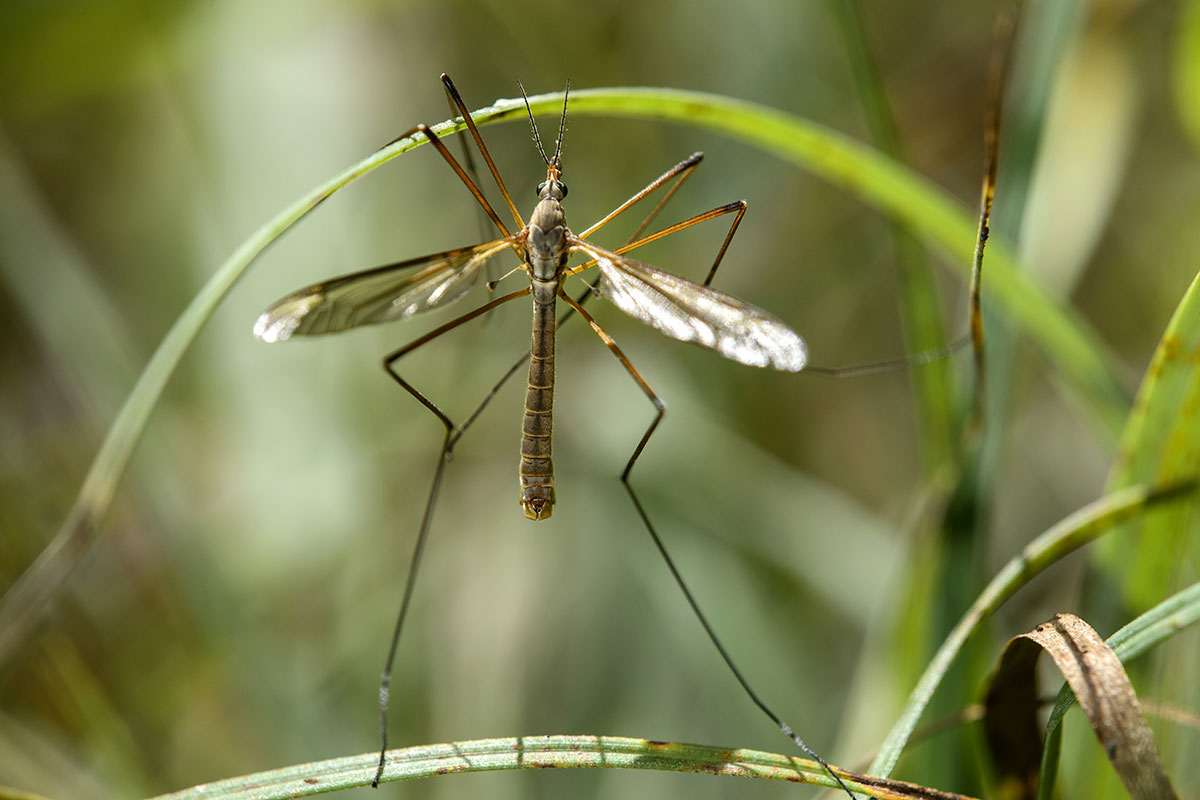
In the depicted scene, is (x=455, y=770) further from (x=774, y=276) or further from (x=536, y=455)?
(x=774, y=276)

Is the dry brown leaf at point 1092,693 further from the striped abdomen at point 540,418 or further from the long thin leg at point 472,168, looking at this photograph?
the long thin leg at point 472,168

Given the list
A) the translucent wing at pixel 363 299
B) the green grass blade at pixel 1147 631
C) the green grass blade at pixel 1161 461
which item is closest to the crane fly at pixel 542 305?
the translucent wing at pixel 363 299

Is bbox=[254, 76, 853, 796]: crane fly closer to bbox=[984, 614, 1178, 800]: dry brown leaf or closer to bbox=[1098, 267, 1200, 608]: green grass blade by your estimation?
bbox=[984, 614, 1178, 800]: dry brown leaf

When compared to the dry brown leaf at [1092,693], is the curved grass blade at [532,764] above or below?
below

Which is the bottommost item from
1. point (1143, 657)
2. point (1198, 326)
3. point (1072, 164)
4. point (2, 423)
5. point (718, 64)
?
point (2, 423)

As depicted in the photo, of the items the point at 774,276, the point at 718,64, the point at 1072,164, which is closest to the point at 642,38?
the point at 718,64

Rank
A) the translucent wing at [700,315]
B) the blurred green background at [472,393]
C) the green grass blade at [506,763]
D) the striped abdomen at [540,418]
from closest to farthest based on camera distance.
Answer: the green grass blade at [506,763], the translucent wing at [700,315], the striped abdomen at [540,418], the blurred green background at [472,393]

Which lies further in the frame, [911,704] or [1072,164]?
[1072,164]

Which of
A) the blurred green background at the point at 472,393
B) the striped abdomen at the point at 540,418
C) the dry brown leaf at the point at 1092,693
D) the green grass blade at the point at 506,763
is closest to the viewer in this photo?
the dry brown leaf at the point at 1092,693

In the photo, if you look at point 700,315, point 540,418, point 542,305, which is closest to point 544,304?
point 542,305
